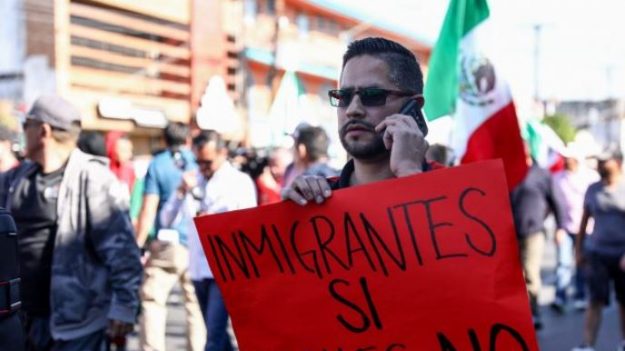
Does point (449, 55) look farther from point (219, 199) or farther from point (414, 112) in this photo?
point (414, 112)

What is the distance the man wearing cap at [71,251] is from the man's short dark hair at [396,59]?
1881 millimetres

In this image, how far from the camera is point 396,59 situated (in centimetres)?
243

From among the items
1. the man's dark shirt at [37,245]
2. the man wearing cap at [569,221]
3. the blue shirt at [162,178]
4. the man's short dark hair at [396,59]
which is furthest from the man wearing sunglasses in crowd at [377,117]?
the man wearing cap at [569,221]

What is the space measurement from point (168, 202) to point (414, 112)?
406cm

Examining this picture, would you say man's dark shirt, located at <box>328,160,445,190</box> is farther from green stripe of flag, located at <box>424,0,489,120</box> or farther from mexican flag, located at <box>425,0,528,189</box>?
green stripe of flag, located at <box>424,0,489,120</box>

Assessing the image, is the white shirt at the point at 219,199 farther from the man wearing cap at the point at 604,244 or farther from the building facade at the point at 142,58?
the building facade at the point at 142,58

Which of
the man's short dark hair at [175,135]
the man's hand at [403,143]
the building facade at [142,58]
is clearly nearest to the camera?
the man's hand at [403,143]

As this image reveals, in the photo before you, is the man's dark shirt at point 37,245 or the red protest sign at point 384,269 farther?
the man's dark shirt at point 37,245

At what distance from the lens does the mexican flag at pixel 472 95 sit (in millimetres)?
5547

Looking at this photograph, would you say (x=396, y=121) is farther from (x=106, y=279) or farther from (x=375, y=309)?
(x=106, y=279)

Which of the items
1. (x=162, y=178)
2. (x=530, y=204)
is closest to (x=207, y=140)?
(x=162, y=178)

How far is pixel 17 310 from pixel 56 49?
21662 millimetres

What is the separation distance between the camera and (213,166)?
18.4 ft

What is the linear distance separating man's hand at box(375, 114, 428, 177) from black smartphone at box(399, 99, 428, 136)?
0.09m
